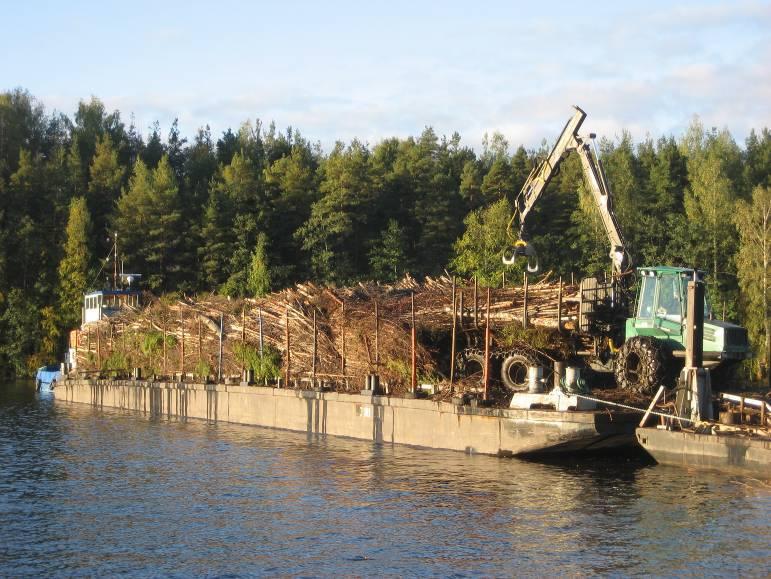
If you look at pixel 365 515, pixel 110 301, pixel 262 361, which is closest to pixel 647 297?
pixel 365 515

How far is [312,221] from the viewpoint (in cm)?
7781

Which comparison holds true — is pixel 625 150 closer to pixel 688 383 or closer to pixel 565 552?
pixel 688 383

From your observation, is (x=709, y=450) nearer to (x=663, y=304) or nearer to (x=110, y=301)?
(x=663, y=304)

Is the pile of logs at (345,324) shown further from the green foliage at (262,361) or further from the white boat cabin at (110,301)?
the white boat cabin at (110,301)

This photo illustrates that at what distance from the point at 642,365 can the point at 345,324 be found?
11.7 m

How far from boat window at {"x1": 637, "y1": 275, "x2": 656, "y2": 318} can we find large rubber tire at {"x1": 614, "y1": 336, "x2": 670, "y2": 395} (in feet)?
3.10

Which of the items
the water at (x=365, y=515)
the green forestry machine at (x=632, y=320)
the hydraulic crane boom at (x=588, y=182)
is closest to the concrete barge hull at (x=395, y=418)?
the water at (x=365, y=515)

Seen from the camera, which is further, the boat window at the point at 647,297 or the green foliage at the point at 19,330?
the green foliage at the point at 19,330

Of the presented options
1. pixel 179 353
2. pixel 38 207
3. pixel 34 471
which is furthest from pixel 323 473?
pixel 38 207

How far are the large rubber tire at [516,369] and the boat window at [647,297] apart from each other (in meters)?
3.72

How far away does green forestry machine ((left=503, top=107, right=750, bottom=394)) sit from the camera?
27.7 meters

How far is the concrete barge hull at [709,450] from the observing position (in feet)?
76.6

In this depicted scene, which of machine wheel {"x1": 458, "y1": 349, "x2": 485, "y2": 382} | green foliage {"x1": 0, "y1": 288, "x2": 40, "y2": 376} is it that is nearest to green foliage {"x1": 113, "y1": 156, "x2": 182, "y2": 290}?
green foliage {"x1": 0, "y1": 288, "x2": 40, "y2": 376}

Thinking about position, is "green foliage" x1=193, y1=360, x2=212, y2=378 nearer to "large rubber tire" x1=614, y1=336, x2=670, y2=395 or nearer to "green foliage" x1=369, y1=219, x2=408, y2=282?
"large rubber tire" x1=614, y1=336, x2=670, y2=395
